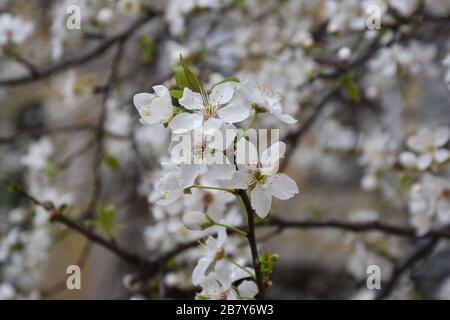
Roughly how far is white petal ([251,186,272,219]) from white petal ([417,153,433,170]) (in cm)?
54

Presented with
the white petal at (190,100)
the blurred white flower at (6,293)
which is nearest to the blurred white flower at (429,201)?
the white petal at (190,100)

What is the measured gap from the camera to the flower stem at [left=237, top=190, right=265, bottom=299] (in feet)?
1.99

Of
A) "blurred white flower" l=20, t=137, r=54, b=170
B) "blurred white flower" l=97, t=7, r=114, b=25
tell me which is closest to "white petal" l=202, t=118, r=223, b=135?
"blurred white flower" l=97, t=7, r=114, b=25

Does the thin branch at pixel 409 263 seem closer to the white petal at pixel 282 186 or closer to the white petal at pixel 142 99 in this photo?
the white petal at pixel 282 186

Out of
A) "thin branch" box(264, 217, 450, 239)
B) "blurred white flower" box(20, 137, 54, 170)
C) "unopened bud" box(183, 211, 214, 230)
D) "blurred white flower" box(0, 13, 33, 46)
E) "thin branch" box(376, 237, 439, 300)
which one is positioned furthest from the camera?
"blurred white flower" box(20, 137, 54, 170)

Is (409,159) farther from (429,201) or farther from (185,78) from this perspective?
(185,78)

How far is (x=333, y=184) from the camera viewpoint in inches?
90.4

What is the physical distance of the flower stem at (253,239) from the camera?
606 mm

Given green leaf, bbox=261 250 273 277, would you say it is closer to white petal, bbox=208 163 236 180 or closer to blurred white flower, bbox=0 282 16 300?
white petal, bbox=208 163 236 180

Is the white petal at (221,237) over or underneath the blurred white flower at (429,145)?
underneath

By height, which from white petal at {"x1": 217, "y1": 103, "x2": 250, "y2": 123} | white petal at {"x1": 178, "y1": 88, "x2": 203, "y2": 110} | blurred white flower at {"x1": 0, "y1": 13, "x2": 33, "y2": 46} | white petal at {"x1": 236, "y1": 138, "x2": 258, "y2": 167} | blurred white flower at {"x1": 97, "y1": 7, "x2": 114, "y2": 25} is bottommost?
white petal at {"x1": 236, "y1": 138, "x2": 258, "y2": 167}

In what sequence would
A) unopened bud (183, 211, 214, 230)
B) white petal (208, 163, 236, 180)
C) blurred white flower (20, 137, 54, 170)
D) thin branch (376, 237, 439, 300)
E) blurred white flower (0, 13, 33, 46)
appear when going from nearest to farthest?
white petal (208, 163, 236, 180) → unopened bud (183, 211, 214, 230) → thin branch (376, 237, 439, 300) → blurred white flower (0, 13, 33, 46) → blurred white flower (20, 137, 54, 170)
